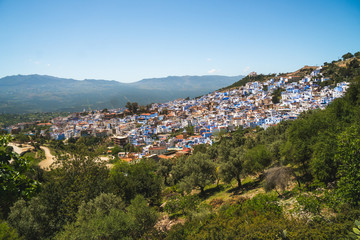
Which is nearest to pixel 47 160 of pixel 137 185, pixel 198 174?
pixel 137 185

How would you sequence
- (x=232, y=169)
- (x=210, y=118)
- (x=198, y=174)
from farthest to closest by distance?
1. (x=210, y=118)
2. (x=198, y=174)
3. (x=232, y=169)

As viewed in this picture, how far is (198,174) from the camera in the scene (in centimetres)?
1858

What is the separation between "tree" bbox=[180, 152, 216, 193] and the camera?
1767 cm

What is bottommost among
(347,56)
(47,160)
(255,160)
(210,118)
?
(47,160)

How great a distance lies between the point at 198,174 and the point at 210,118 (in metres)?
65.1

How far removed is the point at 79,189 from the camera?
16.2 metres

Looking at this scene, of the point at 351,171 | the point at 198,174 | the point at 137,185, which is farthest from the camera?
the point at 198,174

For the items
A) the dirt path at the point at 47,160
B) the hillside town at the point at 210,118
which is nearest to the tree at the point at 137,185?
the hillside town at the point at 210,118

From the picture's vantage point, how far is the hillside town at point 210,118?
61562 millimetres

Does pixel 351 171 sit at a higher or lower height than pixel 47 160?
higher

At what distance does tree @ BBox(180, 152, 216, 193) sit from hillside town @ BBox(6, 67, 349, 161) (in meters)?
29.1

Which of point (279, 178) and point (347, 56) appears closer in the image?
point (279, 178)

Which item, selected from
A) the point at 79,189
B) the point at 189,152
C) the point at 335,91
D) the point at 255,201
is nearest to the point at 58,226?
the point at 79,189

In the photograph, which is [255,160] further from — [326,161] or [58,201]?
[58,201]
